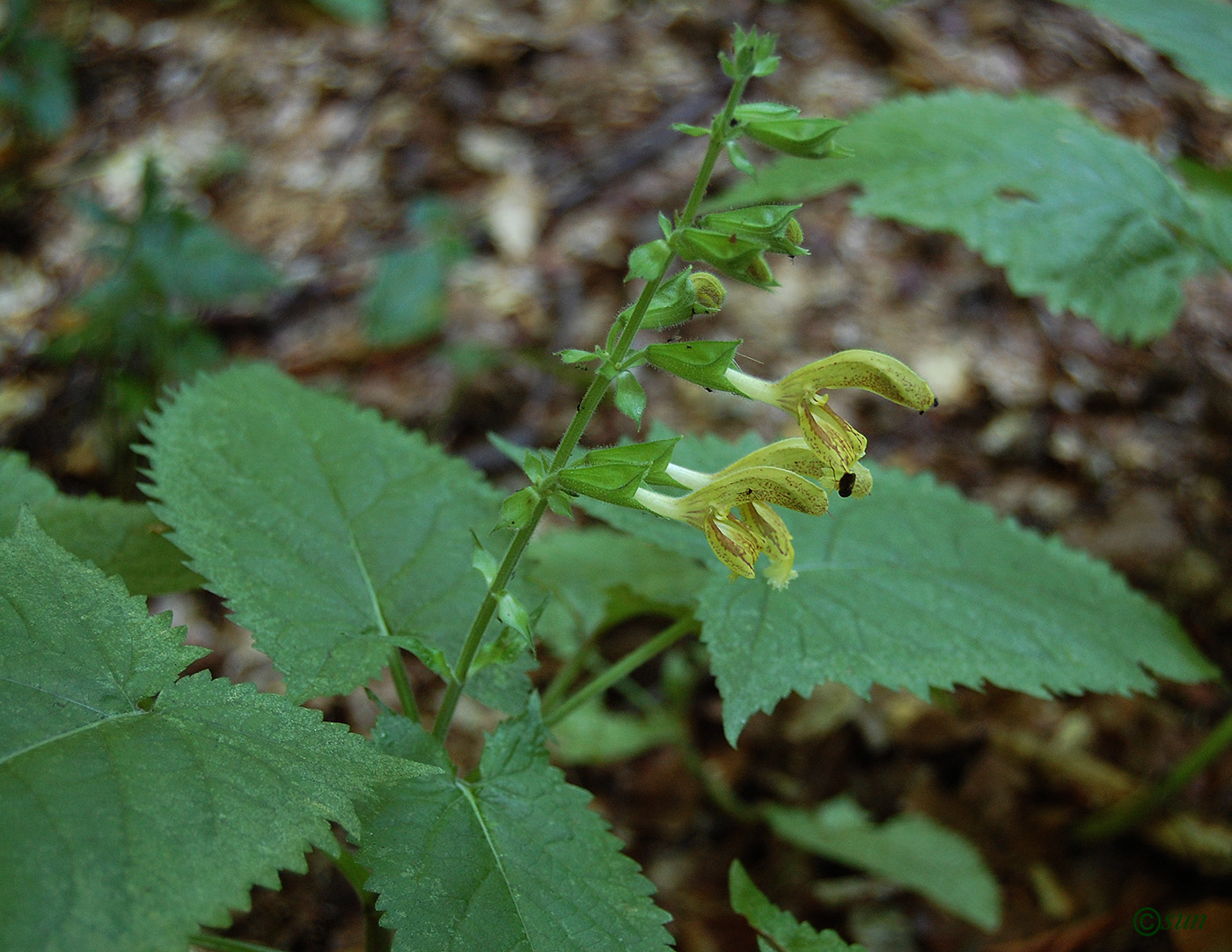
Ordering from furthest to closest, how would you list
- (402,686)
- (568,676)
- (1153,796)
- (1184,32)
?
(1184,32), (1153,796), (568,676), (402,686)

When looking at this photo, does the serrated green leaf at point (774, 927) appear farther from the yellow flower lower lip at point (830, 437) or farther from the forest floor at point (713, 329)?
the forest floor at point (713, 329)

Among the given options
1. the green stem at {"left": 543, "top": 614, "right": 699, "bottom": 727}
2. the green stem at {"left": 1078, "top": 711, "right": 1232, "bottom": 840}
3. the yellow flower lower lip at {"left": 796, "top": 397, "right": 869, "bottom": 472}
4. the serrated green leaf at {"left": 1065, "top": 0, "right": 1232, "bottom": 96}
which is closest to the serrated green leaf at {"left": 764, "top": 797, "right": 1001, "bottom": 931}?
the green stem at {"left": 1078, "top": 711, "right": 1232, "bottom": 840}

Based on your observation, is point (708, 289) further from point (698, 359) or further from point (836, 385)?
point (836, 385)

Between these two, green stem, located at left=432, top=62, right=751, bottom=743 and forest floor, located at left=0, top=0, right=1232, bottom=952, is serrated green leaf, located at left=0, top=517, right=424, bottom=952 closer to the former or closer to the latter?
green stem, located at left=432, top=62, right=751, bottom=743

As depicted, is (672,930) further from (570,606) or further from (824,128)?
→ (824,128)

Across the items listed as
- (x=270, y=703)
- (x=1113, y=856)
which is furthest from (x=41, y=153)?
(x=1113, y=856)

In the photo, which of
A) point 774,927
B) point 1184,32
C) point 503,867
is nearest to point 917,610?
point 774,927
